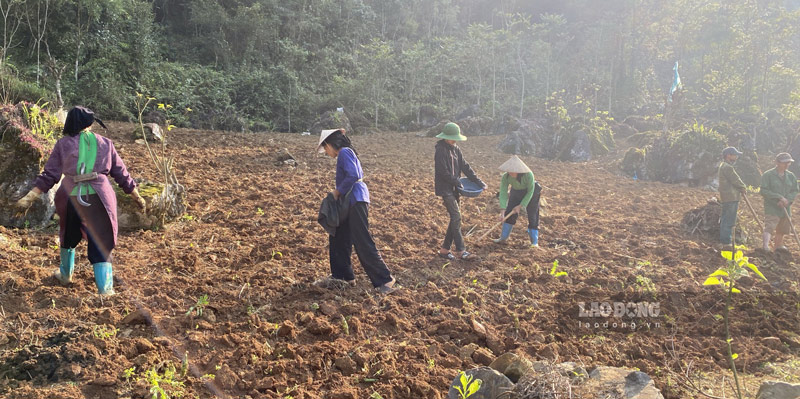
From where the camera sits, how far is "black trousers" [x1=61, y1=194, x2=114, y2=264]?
3.79m

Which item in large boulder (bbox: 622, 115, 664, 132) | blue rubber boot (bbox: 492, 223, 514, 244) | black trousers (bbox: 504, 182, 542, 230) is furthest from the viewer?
large boulder (bbox: 622, 115, 664, 132)

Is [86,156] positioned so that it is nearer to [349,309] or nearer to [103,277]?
[103,277]

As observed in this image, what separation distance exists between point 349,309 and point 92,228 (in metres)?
2.15

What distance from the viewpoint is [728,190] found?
6.83 m

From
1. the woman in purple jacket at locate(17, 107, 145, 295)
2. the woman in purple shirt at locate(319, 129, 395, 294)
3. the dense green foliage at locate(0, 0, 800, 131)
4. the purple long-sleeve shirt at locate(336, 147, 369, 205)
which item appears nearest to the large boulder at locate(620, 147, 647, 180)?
the dense green foliage at locate(0, 0, 800, 131)

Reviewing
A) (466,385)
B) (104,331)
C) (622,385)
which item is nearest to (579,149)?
(622,385)

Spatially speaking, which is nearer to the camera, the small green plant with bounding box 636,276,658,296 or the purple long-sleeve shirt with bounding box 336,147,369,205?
the purple long-sleeve shirt with bounding box 336,147,369,205

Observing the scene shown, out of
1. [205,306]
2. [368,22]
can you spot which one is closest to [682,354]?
[205,306]

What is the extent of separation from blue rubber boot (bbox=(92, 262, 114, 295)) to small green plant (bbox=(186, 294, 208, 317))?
71 cm

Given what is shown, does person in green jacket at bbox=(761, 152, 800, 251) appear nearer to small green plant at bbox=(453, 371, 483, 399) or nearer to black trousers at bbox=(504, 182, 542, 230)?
black trousers at bbox=(504, 182, 542, 230)

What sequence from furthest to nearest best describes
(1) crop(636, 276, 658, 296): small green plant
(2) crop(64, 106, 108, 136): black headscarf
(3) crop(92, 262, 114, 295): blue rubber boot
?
(1) crop(636, 276, 658, 296): small green plant < (3) crop(92, 262, 114, 295): blue rubber boot < (2) crop(64, 106, 108, 136): black headscarf

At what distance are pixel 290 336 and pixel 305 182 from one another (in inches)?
203

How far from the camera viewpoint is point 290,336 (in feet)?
12.0

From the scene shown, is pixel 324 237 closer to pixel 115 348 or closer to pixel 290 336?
pixel 290 336
